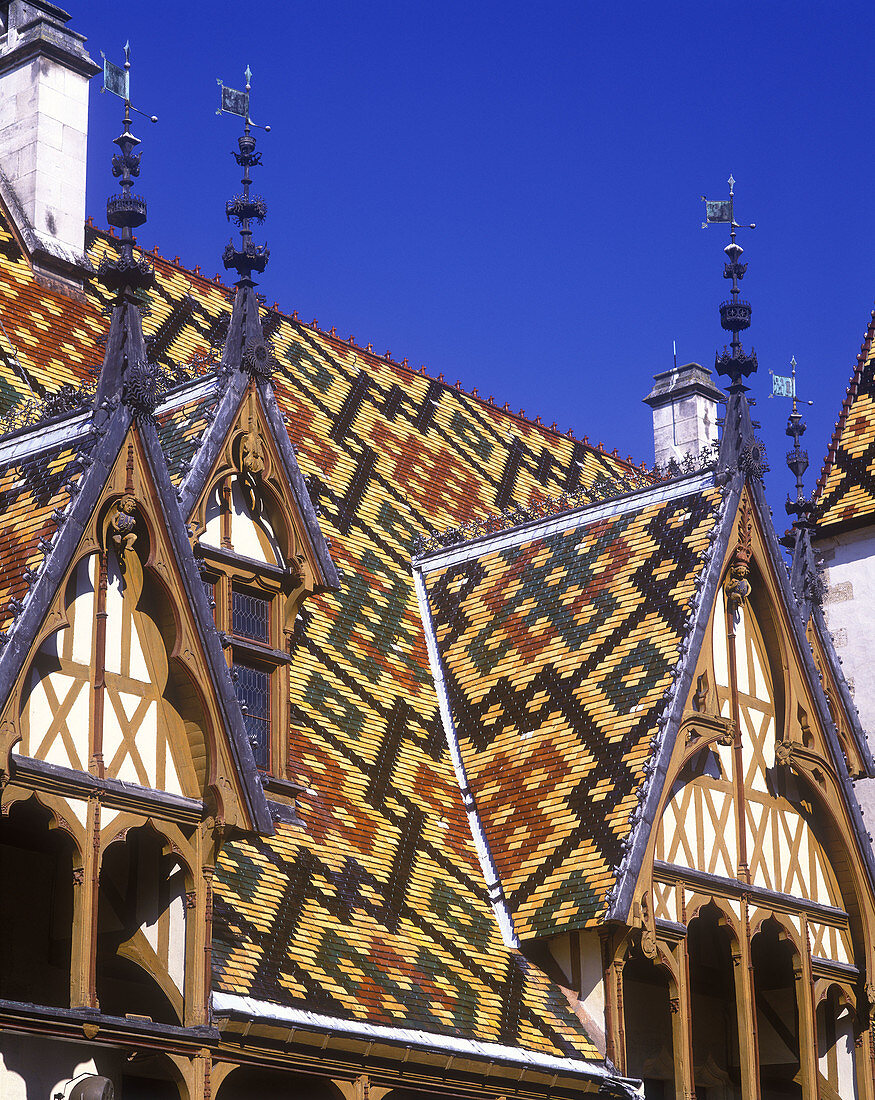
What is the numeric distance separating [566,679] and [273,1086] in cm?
569

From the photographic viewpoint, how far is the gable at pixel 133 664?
1503cm

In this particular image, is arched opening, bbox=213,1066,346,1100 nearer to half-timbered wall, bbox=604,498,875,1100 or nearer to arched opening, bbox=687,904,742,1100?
half-timbered wall, bbox=604,498,875,1100

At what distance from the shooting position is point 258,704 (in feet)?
62.3

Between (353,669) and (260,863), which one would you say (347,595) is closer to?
Result: (353,669)

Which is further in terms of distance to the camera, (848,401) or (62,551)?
(848,401)

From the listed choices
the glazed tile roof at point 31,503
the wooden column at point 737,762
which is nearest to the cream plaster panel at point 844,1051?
the wooden column at point 737,762

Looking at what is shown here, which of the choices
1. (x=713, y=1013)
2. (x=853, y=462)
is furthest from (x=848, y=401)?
(x=713, y=1013)

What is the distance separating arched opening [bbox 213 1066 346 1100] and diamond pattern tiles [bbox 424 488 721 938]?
9.82 feet

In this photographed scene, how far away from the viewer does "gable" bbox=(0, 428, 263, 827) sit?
49.3ft

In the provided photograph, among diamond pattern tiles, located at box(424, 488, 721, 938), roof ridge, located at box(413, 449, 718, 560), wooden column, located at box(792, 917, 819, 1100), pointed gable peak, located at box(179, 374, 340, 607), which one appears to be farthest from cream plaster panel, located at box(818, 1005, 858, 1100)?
pointed gable peak, located at box(179, 374, 340, 607)

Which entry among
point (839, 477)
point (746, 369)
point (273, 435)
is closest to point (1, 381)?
point (273, 435)

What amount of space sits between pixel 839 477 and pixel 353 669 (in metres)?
9.15

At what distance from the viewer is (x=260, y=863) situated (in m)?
17.7

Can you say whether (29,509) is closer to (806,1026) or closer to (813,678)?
(813,678)
